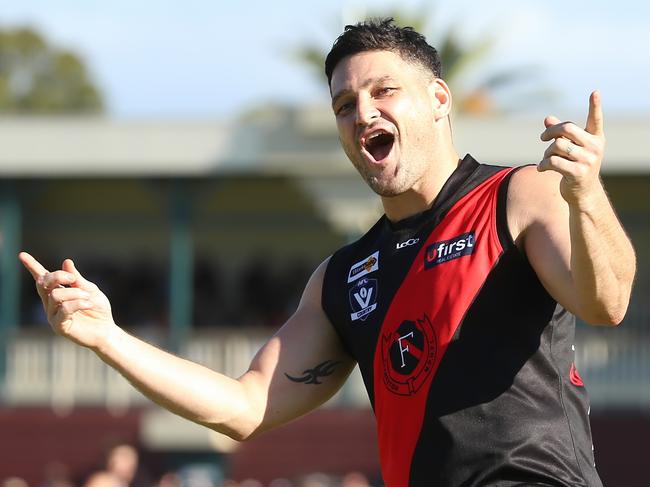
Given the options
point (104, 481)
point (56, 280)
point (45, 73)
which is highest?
point (45, 73)

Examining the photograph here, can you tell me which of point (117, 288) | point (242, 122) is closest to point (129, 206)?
point (117, 288)

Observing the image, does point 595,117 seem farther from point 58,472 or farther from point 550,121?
point 58,472

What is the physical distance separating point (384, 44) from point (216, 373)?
1130mm

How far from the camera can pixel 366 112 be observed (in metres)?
4.23

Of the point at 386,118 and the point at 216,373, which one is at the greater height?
the point at 386,118

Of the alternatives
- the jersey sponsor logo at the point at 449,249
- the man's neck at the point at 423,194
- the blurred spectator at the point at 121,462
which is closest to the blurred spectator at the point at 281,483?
the blurred spectator at the point at 121,462

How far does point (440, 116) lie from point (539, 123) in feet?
52.3

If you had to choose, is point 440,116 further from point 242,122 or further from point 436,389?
point 242,122

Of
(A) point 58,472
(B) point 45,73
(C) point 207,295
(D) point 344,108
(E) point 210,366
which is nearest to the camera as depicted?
(D) point 344,108

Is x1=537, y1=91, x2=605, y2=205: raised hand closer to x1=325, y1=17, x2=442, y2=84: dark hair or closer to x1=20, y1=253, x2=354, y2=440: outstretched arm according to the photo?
x1=325, y1=17, x2=442, y2=84: dark hair

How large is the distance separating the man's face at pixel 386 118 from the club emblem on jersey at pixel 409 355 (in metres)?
0.44

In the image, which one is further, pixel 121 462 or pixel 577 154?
pixel 121 462

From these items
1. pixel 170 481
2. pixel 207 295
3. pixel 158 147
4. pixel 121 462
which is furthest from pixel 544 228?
pixel 207 295

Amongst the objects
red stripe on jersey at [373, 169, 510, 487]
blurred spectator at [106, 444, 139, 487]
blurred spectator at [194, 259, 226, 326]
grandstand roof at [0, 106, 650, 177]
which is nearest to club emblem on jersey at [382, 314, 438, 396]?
red stripe on jersey at [373, 169, 510, 487]
